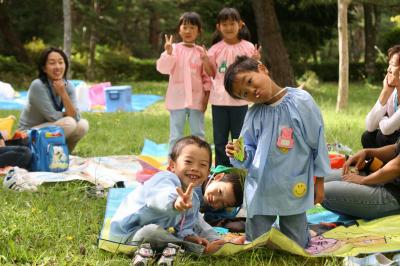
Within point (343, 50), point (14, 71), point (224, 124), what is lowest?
point (14, 71)

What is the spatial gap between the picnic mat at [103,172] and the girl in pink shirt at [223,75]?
595mm

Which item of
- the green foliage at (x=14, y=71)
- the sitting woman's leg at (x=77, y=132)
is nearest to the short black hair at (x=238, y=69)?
the sitting woman's leg at (x=77, y=132)

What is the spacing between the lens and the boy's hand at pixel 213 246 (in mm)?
3133

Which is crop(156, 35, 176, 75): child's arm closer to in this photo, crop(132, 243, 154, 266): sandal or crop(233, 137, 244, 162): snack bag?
crop(233, 137, 244, 162): snack bag

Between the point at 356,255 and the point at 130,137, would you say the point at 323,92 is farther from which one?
the point at 356,255

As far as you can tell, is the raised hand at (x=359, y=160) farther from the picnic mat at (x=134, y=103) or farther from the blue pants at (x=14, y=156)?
the picnic mat at (x=134, y=103)

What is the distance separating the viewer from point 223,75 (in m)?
5.25

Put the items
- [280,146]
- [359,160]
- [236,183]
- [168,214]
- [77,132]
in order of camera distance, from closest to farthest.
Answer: [168,214], [280,146], [236,183], [359,160], [77,132]

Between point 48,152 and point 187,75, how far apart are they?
1.38m

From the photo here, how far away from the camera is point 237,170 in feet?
12.0

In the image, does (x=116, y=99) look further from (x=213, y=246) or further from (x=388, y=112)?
(x=213, y=246)

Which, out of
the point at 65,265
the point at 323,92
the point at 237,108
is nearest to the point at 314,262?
the point at 65,265

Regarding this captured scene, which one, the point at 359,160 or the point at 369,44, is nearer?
the point at 359,160

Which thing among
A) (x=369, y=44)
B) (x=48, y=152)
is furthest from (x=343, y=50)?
(x=369, y=44)
